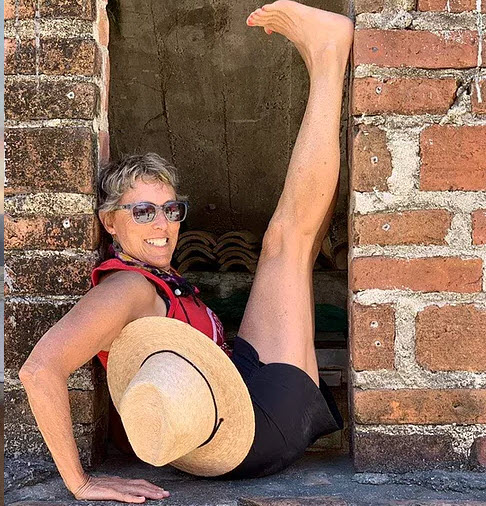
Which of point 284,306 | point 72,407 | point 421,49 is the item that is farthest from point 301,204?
point 72,407

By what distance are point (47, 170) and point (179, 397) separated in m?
0.78

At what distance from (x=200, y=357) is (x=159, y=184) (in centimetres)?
65

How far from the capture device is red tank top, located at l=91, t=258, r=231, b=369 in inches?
83.9

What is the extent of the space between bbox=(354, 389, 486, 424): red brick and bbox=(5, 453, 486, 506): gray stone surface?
146 mm

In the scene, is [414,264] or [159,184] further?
[159,184]

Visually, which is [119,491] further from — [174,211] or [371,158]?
[371,158]

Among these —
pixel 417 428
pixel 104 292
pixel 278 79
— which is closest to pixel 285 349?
pixel 417 428

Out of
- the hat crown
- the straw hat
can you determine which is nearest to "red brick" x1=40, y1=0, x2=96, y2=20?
the straw hat

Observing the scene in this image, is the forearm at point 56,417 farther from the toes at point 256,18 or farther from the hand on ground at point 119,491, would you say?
the toes at point 256,18

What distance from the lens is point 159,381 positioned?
1.78m

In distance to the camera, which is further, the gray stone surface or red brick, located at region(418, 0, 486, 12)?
red brick, located at region(418, 0, 486, 12)

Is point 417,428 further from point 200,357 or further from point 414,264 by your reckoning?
point 200,357

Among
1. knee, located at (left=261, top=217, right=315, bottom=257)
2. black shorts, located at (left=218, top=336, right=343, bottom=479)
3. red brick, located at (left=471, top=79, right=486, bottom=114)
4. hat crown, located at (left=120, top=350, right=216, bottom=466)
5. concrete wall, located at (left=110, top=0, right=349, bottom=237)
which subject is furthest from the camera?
concrete wall, located at (left=110, top=0, right=349, bottom=237)

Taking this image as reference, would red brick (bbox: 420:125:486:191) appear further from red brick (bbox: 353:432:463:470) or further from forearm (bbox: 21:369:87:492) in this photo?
forearm (bbox: 21:369:87:492)
